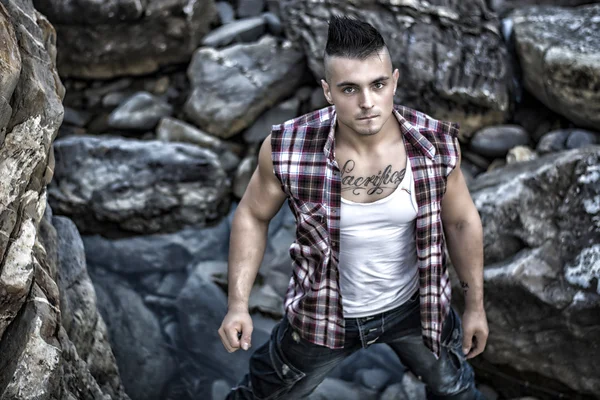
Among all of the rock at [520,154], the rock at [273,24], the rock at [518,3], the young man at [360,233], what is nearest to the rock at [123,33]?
the rock at [273,24]

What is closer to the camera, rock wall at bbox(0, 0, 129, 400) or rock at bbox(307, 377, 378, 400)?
rock wall at bbox(0, 0, 129, 400)

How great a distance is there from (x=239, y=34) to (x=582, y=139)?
3.27 meters

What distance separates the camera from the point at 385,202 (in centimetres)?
259

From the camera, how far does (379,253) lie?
2740 millimetres

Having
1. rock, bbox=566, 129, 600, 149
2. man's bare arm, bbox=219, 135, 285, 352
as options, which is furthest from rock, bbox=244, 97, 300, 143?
man's bare arm, bbox=219, 135, 285, 352

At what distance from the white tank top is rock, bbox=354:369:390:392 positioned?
135 centimetres

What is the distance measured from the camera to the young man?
256 centimetres

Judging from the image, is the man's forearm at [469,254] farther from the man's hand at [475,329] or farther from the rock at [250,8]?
the rock at [250,8]

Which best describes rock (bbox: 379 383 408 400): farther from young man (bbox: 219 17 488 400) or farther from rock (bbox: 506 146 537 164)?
rock (bbox: 506 146 537 164)

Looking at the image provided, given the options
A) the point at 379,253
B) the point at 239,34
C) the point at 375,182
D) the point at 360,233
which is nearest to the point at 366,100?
the point at 375,182

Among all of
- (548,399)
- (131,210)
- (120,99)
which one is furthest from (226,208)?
(548,399)

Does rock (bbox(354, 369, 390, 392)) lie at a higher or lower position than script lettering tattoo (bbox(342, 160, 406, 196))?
lower

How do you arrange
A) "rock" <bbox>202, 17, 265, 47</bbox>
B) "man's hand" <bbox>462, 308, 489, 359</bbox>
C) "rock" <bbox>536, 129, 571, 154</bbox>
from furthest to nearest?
"rock" <bbox>202, 17, 265, 47</bbox> → "rock" <bbox>536, 129, 571, 154</bbox> → "man's hand" <bbox>462, 308, 489, 359</bbox>

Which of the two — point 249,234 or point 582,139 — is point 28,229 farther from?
point 582,139
